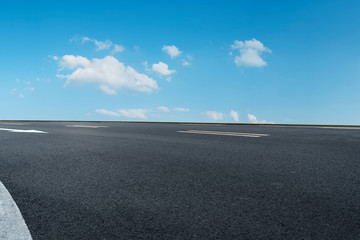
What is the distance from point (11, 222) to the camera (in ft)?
5.36

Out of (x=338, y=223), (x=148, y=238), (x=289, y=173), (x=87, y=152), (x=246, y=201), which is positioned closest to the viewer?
(x=148, y=238)

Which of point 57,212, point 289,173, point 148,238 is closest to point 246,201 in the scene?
point 148,238

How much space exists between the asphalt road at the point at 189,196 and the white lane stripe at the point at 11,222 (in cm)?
4

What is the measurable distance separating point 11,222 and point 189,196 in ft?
4.22

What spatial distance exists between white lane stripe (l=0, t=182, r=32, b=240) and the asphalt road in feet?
0.14

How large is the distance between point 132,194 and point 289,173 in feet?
5.82

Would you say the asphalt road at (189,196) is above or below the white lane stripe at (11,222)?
above

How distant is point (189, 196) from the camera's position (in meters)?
2.10

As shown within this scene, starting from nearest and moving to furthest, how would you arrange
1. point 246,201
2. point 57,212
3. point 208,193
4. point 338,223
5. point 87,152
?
point 338,223, point 57,212, point 246,201, point 208,193, point 87,152

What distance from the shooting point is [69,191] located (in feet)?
7.50

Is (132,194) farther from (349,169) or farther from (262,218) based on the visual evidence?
(349,169)

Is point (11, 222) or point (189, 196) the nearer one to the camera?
point (11, 222)

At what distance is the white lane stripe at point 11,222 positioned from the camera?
147cm

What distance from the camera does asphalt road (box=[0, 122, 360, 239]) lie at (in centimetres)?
154
